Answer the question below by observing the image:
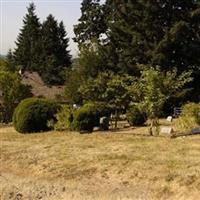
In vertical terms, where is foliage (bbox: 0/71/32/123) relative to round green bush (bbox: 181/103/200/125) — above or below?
above

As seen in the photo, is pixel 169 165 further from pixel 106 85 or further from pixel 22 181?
pixel 106 85

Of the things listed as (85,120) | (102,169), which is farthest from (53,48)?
(102,169)

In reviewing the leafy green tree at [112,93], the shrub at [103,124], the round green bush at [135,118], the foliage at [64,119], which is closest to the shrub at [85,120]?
the foliage at [64,119]

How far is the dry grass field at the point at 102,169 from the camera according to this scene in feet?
43.8

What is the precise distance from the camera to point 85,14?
224ft

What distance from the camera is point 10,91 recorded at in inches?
1444

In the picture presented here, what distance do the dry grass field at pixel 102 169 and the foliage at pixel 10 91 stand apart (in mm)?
15544

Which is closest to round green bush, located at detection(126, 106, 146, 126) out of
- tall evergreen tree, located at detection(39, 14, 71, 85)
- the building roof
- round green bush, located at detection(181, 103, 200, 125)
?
round green bush, located at detection(181, 103, 200, 125)

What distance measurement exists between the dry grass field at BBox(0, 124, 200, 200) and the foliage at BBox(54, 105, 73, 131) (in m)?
3.76

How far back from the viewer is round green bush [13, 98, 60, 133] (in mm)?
26062

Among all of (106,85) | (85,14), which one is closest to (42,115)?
(106,85)

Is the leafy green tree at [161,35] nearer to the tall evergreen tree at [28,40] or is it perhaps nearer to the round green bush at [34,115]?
the round green bush at [34,115]

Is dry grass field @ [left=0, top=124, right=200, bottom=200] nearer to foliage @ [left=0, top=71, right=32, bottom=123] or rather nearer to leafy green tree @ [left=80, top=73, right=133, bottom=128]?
leafy green tree @ [left=80, top=73, right=133, bottom=128]

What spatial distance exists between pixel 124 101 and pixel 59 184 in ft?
52.3
